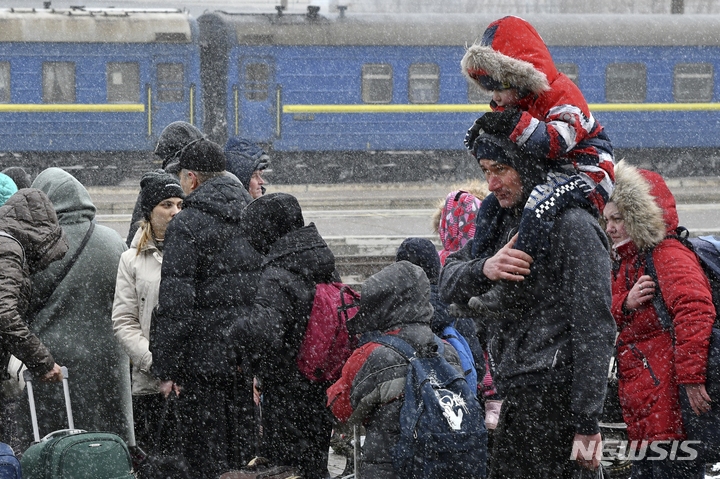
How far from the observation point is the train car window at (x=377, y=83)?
839 inches

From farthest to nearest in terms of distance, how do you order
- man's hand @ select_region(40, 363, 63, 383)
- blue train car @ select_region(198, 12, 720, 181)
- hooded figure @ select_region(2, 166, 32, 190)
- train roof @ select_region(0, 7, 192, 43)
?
blue train car @ select_region(198, 12, 720, 181), train roof @ select_region(0, 7, 192, 43), hooded figure @ select_region(2, 166, 32, 190), man's hand @ select_region(40, 363, 63, 383)

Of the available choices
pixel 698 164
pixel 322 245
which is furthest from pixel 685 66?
pixel 322 245

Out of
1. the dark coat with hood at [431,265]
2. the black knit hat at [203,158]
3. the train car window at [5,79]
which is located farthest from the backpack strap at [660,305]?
the train car window at [5,79]

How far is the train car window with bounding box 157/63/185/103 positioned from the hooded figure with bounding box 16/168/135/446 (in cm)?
1624

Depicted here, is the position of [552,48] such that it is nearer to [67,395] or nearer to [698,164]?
[698,164]

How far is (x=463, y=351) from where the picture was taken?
4676 millimetres

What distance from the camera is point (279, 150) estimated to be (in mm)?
21203

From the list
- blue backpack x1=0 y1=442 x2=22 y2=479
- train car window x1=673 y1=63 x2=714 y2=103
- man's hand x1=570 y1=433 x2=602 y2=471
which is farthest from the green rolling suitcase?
train car window x1=673 y1=63 x2=714 y2=103

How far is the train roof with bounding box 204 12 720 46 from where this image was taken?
21031 millimetres

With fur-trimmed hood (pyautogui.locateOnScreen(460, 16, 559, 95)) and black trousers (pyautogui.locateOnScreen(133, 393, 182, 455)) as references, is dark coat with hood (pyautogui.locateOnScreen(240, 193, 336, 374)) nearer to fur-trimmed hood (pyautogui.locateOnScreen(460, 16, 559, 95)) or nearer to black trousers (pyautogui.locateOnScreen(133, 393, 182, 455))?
black trousers (pyautogui.locateOnScreen(133, 393, 182, 455))

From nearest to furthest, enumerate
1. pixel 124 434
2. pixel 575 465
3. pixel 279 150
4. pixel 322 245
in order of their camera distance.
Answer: pixel 575 465 → pixel 322 245 → pixel 124 434 → pixel 279 150

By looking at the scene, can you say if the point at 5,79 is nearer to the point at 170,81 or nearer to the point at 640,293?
the point at 170,81

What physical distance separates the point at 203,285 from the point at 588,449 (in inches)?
85.3

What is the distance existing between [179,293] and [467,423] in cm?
148
